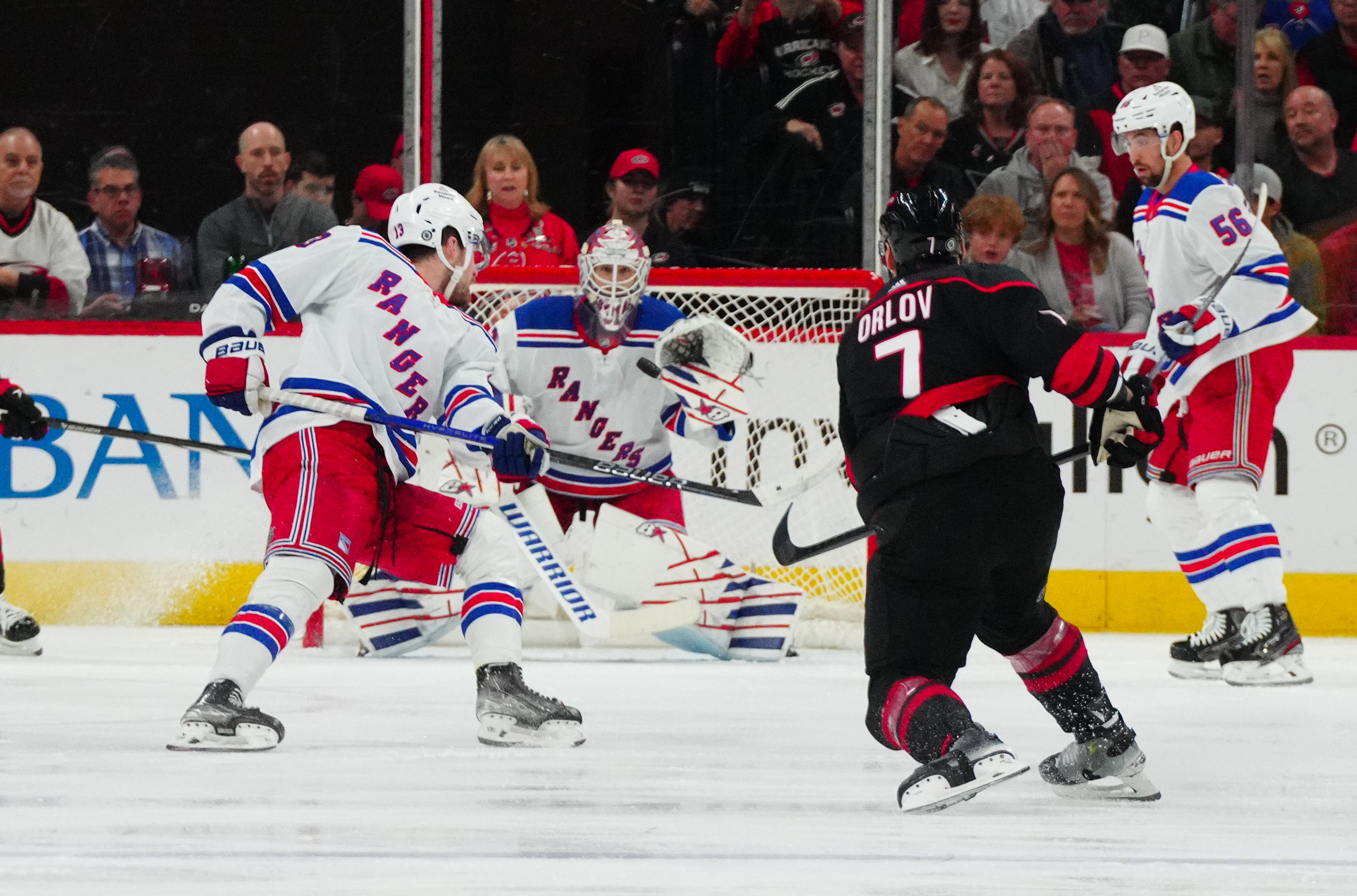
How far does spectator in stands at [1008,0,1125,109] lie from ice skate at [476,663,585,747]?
3151 mm

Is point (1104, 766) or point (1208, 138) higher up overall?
point (1208, 138)

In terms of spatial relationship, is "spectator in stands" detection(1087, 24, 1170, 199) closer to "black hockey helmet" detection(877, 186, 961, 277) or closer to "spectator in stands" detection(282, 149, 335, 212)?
"spectator in stands" detection(282, 149, 335, 212)

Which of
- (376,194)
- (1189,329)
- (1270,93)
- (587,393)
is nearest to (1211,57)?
(1270,93)

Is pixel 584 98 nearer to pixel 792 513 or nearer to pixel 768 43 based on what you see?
pixel 768 43

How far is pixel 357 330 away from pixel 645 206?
7.69ft

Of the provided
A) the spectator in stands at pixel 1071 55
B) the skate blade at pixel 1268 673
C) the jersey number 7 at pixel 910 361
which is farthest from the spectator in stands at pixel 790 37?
the jersey number 7 at pixel 910 361

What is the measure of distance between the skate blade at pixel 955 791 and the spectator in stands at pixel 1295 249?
136 inches

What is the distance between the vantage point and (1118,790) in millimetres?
2441

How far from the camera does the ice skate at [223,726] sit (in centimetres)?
276

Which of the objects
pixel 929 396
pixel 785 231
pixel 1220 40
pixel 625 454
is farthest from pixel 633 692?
pixel 1220 40

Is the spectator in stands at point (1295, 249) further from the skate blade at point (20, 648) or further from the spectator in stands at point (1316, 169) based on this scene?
the skate blade at point (20, 648)

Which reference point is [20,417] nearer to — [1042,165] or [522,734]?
[522,734]

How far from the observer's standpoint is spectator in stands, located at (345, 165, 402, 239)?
5316 millimetres

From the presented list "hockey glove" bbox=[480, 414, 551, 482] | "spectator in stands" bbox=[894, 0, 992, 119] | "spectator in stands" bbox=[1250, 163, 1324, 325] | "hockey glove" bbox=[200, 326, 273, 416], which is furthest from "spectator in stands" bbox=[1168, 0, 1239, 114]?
"hockey glove" bbox=[200, 326, 273, 416]
